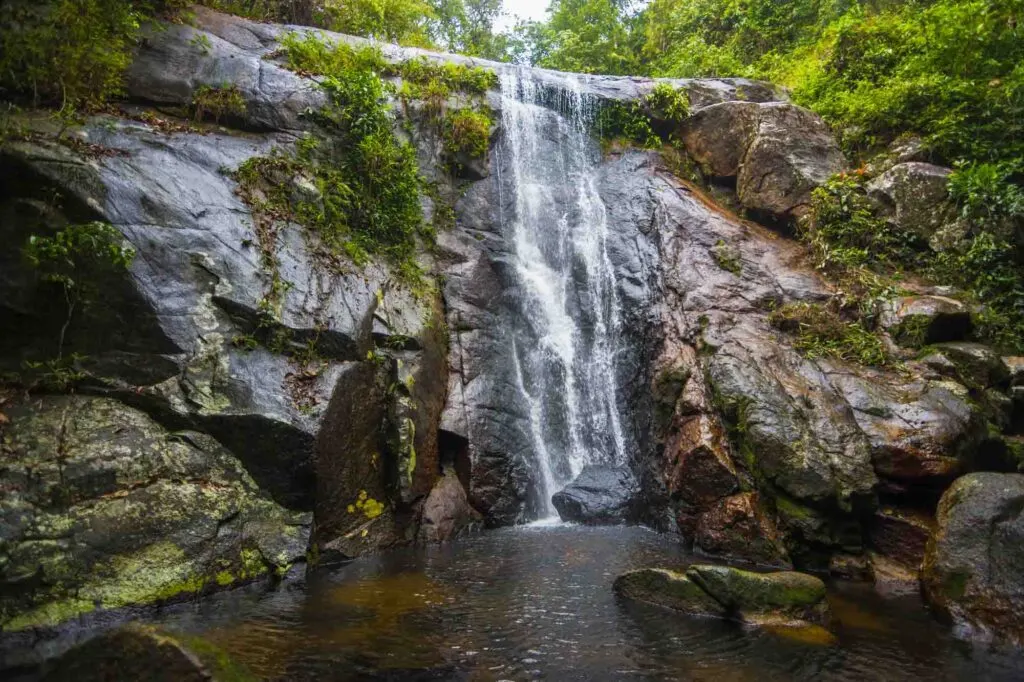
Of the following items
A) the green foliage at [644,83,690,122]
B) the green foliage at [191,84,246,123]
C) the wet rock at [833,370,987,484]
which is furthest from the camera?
the green foliage at [644,83,690,122]

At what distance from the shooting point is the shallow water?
4.49 metres

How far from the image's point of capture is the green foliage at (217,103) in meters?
9.34

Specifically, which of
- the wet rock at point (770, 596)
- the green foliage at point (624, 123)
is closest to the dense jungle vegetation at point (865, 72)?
the green foliage at point (624, 123)

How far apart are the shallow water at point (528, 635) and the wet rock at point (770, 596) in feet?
0.69

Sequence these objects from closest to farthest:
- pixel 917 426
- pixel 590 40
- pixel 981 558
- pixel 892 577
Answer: pixel 981 558, pixel 892 577, pixel 917 426, pixel 590 40

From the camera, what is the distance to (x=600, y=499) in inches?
357

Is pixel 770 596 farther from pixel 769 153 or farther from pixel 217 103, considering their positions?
pixel 217 103

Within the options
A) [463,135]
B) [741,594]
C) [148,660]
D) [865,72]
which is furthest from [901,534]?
[865,72]

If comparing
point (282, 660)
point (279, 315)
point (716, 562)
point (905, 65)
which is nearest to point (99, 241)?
point (279, 315)

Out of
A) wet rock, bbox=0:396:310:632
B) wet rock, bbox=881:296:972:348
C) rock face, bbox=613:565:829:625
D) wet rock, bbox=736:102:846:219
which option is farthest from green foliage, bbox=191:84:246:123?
wet rock, bbox=881:296:972:348

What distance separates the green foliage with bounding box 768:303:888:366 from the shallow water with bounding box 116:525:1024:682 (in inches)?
145

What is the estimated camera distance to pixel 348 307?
8305 millimetres

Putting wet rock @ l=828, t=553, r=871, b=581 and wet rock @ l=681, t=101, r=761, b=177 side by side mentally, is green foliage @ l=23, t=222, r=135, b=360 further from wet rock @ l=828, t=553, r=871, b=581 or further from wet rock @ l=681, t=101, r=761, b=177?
wet rock @ l=681, t=101, r=761, b=177

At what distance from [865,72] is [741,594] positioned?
13.0 metres
